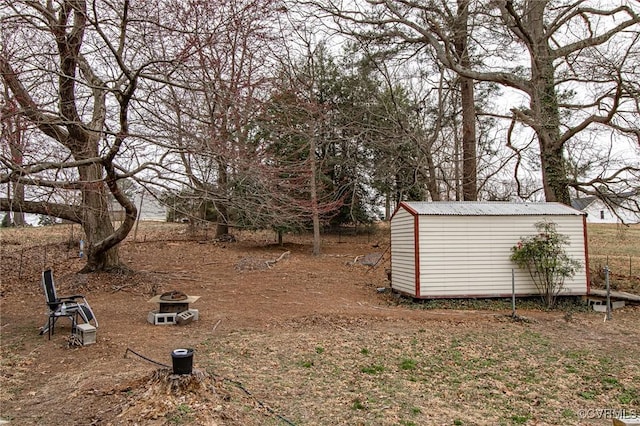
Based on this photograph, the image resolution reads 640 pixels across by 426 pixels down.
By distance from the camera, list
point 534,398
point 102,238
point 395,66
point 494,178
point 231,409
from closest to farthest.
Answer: point 231,409 < point 534,398 < point 102,238 < point 395,66 < point 494,178

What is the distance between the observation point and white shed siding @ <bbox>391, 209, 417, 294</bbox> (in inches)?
341

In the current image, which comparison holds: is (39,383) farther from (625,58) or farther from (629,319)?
(625,58)

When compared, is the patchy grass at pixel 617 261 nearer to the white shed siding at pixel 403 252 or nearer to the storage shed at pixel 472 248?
the storage shed at pixel 472 248

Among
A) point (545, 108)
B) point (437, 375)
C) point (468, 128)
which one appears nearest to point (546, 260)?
point (545, 108)

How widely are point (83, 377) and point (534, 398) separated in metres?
3.98

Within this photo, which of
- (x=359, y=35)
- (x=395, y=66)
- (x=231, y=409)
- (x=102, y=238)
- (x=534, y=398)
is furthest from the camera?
(x=395, y=66)

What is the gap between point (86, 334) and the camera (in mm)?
5211

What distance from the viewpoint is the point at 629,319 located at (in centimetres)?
778

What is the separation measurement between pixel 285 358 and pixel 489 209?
5.67 metres

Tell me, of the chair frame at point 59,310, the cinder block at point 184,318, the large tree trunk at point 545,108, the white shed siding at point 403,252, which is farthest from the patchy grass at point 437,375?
the large tree trunk at point 545,108

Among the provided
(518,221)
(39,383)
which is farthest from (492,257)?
(39,383)

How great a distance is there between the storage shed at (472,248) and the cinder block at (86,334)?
5.42m

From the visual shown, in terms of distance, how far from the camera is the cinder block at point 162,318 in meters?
6.35

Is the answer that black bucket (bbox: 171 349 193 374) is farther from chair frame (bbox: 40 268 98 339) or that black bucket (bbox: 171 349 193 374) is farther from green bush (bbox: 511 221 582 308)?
green bush (bbox: 511 221 582 308)
